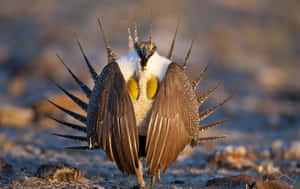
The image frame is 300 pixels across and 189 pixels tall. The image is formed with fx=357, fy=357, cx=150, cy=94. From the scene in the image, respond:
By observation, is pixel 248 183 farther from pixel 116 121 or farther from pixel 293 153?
pixel 293 153

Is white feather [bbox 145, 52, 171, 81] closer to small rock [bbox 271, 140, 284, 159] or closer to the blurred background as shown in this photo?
the blurred background

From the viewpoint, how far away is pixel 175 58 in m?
12.1

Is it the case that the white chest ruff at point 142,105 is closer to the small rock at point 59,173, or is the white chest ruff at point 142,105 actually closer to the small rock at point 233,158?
the small rock at point 59,173

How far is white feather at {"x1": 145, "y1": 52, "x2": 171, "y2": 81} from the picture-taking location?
2773mm

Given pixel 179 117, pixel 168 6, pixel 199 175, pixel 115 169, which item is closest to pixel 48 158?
pixel 115 169

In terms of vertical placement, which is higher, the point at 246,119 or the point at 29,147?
the point at 246,119

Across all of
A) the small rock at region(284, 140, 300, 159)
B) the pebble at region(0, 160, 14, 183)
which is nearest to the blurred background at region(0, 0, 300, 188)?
the small rock at region(284, 140, 300, 159)

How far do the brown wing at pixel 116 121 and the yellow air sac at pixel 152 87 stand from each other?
233mm

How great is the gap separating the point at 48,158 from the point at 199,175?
1.95 m

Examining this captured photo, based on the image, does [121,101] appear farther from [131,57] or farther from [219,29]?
[219,29]

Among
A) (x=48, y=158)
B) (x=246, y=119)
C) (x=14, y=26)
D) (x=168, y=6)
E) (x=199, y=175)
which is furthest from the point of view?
(x=168, y=6)

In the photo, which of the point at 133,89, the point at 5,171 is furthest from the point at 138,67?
the point at 5,171

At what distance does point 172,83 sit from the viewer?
2635mm

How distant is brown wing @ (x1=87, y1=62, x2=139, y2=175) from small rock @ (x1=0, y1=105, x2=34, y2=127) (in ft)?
14.3
